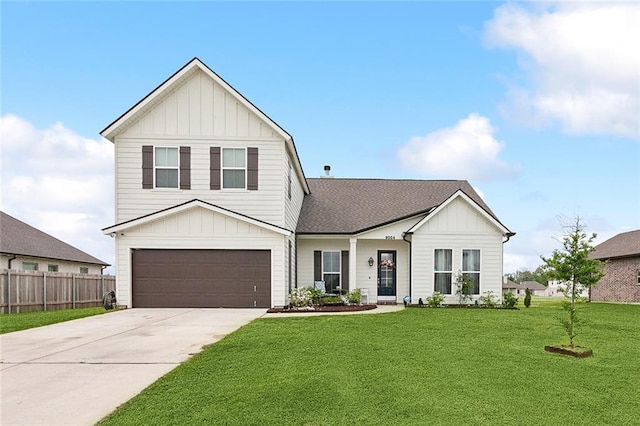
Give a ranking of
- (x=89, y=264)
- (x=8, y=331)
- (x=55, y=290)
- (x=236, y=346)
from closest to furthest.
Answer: (x=236, y=346) < (x=8, y=331) < (x=55, y=290) < (x=89, y=264)

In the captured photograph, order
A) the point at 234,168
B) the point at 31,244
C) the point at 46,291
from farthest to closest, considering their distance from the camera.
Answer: the point at 31,244 → the point at 46,291 → the point at 234,168

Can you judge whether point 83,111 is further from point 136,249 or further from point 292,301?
point 292,301

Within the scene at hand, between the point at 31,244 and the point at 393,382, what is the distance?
22.9m

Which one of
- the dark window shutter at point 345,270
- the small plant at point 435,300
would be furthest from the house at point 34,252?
the small plant at point 435,300

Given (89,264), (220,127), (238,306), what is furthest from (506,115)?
(89,264)

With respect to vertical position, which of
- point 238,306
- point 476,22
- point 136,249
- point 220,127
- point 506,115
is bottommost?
point 238,306

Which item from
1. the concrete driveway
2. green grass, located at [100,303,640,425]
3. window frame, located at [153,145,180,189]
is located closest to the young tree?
green grass, located at [100,303,640,425]

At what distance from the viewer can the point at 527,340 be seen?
931 cm

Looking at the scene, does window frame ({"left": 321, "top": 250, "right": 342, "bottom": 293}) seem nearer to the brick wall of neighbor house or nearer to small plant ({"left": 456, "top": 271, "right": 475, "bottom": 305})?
small plant ({"left": 456, "top": 271, "right": 475, "bottom": 305})

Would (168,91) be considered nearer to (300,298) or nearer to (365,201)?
(300,298)

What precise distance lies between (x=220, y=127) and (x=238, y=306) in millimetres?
6827

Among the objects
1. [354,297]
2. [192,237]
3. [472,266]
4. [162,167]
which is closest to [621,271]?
[472,266]

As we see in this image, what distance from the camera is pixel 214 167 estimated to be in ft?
53.7

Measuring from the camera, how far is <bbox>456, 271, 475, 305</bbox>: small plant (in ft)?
57.0
